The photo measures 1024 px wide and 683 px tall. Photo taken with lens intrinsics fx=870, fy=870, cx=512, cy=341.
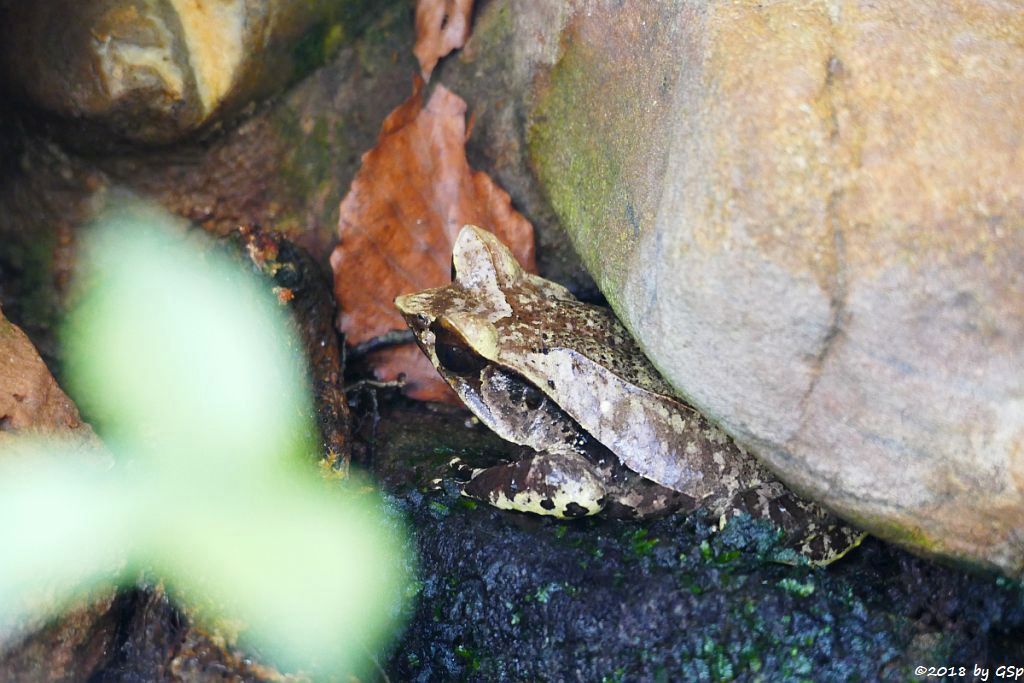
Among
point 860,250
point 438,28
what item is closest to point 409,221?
point 438,28

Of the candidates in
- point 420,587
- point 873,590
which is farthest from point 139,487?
point 873,590

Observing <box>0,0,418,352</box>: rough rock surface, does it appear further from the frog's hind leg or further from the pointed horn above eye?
the frog's hind leg

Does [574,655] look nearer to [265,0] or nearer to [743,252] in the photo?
[743,252]

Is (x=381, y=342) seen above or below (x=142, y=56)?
below

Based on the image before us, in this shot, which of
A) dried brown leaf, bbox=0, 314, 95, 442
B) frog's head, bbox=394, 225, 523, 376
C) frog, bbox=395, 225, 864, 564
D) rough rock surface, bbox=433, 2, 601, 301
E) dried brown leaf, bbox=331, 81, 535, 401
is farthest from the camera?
dried brown leaf, bbox=331, 81, 535, 401

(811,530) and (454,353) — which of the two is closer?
(811,530)

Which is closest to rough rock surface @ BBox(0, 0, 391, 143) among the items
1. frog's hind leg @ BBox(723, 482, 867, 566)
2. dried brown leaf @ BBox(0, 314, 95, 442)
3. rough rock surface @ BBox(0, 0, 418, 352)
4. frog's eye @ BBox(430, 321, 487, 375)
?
rough rock surface @ BBox(0, 0, 418, 352)

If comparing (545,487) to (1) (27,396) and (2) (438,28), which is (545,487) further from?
(2) (438,28)

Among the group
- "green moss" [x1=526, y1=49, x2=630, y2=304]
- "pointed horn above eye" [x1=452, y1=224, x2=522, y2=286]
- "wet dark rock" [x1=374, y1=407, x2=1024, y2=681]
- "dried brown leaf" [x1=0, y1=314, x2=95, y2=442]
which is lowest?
"wet dark rock" [x1=374, y1=407, x2=1024, y2=681]

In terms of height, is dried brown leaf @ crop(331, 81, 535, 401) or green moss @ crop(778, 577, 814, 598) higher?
dried brown leaf @ crop(331, 81, 535, 401)
